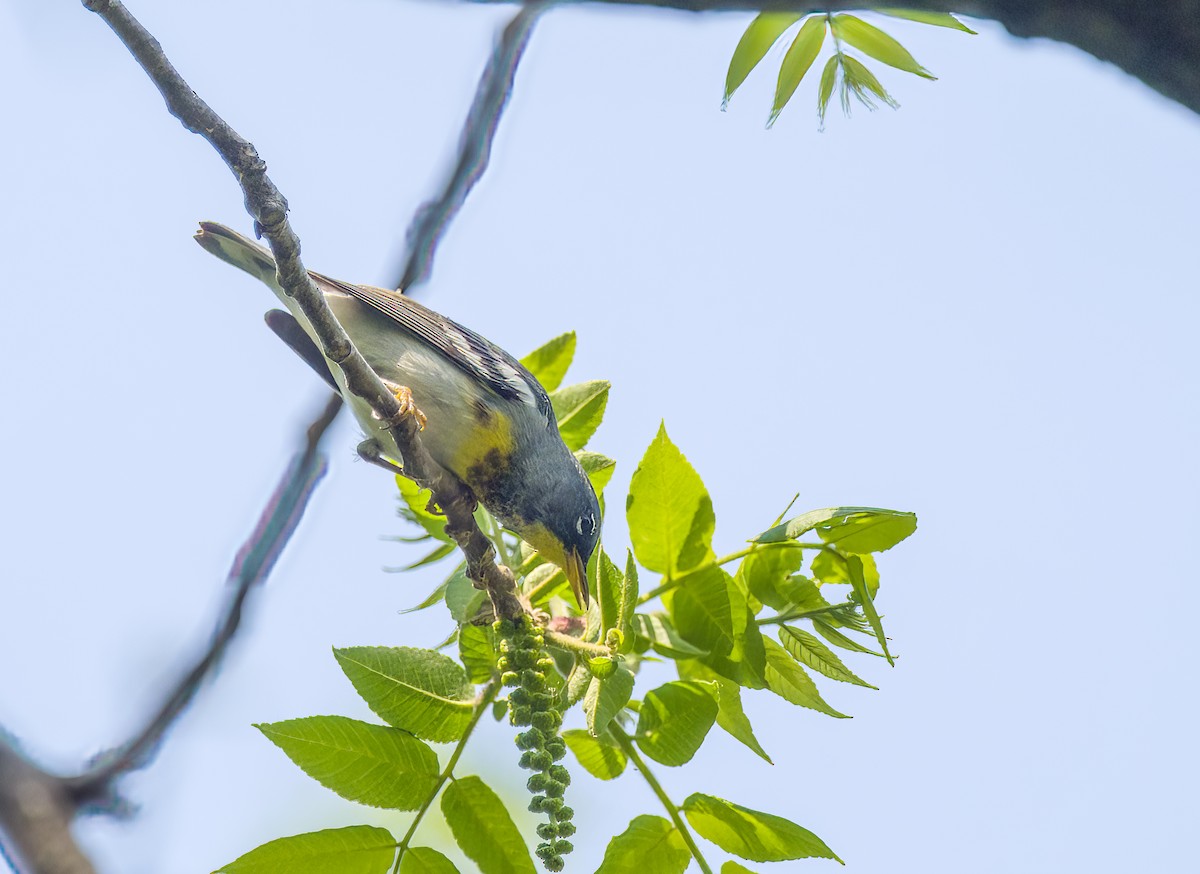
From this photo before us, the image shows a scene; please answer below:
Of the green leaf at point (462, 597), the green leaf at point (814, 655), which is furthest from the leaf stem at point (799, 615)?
the green leaf at point (462, 597)

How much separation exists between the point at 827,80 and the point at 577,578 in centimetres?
152

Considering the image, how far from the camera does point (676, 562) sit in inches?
102

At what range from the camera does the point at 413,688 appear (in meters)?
2.44

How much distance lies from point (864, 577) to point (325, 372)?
A: 2.16 meters

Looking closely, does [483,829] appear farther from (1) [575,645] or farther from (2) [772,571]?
(2) [772,571]

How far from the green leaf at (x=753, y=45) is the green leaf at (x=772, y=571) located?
1.10 m

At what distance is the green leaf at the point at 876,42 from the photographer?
225 centimetres

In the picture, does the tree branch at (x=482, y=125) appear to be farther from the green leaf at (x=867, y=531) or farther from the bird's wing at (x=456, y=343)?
the green leaf at (x=867, y=531)

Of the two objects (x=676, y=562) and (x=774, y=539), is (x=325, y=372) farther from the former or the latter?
(x=774, y=539)

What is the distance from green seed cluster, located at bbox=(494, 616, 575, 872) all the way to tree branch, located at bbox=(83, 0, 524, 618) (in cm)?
8

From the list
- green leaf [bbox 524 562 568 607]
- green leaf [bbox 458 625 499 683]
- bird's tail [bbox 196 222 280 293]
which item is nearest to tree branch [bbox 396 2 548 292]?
bird's tail [bbox 196 222 280 293]

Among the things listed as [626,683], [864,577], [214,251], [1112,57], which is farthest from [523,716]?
[214,251]

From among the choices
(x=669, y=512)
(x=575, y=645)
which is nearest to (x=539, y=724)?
(x=575, y=645)

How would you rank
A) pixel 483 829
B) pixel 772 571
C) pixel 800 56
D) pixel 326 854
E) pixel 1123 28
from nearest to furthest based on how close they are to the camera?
pixel 1123 28 → pixel 800 56 → pixel 326 854 → pixel 483 829 → pixel 772 571
